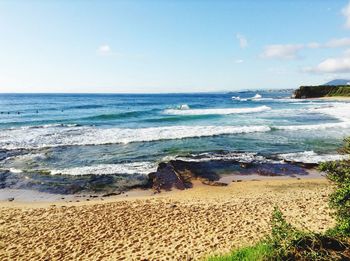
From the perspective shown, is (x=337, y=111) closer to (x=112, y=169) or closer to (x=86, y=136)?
(x=86, y=136)

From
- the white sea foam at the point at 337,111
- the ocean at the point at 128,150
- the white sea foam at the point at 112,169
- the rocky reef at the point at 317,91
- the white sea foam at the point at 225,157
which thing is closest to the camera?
the ocean at the point at 128,150

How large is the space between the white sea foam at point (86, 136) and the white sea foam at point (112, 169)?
22.9 ft

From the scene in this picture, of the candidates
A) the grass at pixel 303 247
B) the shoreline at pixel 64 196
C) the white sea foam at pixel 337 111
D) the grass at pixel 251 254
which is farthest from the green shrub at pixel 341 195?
the white sea foam at pixel 337 111

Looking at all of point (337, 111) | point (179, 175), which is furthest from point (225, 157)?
point (337, 111)

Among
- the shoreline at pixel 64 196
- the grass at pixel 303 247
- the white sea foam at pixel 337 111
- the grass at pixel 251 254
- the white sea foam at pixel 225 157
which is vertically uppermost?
the grass at pixel 303 247

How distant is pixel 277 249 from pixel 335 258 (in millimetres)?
918

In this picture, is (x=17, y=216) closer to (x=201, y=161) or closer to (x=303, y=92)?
(x=201, y=161)

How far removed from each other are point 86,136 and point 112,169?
12.1 meters

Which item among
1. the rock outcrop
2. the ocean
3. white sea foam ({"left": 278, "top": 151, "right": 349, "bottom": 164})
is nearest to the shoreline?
the rock outcrop

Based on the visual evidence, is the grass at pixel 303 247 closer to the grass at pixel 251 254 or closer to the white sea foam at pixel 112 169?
the grass at pixel 251 254

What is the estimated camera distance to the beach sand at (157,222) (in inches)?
356

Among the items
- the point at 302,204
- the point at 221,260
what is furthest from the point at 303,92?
the point at 221,260

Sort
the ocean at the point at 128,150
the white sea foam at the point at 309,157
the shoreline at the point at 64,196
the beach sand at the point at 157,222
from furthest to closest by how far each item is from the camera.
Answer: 1. the white sea foam at the point at 309,157
2. the ocean at the point at 128,150
3. the shoreline at the point at 64,196
4. the beach sand at the point at 157,222

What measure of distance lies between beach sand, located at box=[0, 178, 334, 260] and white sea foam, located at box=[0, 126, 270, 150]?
42.3 ft
